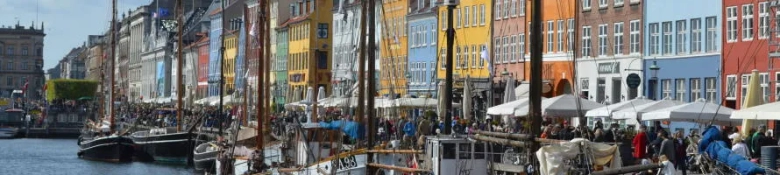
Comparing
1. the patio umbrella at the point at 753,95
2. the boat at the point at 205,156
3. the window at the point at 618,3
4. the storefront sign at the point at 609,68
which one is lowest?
the boat at the point at 205,156

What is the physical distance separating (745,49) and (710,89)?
2965 millimetres

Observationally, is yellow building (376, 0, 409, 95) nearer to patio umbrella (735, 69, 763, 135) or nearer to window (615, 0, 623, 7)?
window (615, 0, 623, 7)

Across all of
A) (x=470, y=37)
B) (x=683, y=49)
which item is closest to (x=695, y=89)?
(x=683, y=49)

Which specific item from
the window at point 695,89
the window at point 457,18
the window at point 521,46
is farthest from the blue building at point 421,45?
the window at point 695,89

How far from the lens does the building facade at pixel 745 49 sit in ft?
184

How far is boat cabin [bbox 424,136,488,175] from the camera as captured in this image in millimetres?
36438

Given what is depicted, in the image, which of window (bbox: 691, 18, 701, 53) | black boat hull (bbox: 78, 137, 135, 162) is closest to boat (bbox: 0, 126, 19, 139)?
black boat hull (bbox: 78, 137, 135, 162)

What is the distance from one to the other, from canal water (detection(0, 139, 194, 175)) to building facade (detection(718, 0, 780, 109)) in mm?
26982

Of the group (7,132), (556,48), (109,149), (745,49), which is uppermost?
(556,48)

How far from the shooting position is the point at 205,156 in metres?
73.6

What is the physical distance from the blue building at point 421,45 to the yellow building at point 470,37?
6.66 ft

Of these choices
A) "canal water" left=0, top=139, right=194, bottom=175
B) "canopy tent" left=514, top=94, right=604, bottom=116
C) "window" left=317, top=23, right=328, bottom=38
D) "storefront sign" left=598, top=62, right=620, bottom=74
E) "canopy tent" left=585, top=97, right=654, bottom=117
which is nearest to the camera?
"canopy tent" left=585, top=97, right=654, bottom=117

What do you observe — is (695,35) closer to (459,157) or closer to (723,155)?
(459,157)

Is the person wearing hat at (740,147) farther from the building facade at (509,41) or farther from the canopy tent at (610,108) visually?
the building facade at (509,41)
